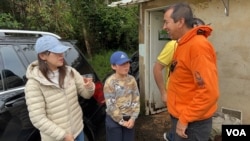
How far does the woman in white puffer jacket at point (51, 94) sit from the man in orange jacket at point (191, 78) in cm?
89

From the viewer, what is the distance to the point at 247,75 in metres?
4.66

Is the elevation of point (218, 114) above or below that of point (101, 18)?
below

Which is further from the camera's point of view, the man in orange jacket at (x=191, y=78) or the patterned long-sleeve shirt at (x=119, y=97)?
the patterned long-sleeve shirt at (x=119, y=97)

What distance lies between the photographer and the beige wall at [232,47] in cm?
463

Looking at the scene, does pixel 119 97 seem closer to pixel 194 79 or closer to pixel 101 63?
pixel 194 79

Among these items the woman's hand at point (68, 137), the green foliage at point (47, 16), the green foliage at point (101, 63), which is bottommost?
the green foliage at point (101, 63)

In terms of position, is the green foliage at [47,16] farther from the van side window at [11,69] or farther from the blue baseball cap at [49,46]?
the blue baseball cap at [49,46]

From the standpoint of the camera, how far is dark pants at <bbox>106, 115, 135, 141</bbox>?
3291 millimetres

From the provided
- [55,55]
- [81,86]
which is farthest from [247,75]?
[55,55]

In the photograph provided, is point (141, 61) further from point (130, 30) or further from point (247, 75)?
point (130, 30)

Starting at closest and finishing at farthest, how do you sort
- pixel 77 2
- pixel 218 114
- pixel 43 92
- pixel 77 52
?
pixel 43 92 < pixel 77 52 < pixel 218 114 < pixel 77 2

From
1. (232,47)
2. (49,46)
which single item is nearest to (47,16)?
(232,47)

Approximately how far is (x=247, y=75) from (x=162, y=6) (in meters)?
2.11

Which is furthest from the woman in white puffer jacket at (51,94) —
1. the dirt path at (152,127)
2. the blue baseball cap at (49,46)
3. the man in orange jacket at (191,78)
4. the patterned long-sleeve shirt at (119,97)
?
the dirt path at (152,127)
